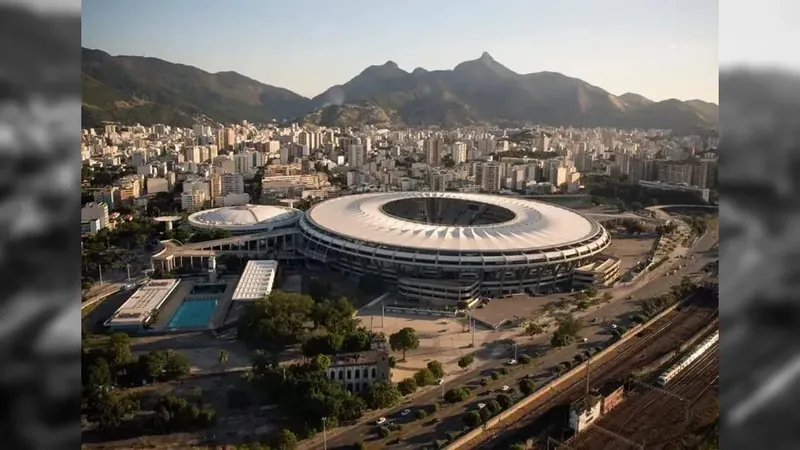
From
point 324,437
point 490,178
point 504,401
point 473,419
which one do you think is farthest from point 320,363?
point 490,178

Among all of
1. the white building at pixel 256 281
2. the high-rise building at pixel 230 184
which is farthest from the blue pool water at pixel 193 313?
the high-rise building at pixel 230 184

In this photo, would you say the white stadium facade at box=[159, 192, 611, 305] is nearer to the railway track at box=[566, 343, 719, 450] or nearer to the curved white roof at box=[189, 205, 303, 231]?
the curved white roof at box=[189, 205, 303, 231]

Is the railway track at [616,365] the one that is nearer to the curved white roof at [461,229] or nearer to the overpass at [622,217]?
the curved white roof at [461,229]

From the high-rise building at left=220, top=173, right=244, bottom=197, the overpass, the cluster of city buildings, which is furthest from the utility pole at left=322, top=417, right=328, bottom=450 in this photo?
the high-rise building at left=220, top=173, right=244, bottom=197

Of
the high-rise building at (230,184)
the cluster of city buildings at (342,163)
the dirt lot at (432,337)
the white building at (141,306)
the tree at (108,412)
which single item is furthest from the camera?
the high-rise building at (230,184)

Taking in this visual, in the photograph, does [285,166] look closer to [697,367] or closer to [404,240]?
[404,240]

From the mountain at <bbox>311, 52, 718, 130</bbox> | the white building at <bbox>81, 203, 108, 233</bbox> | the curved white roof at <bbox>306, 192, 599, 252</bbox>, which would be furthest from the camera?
the mountain at <bbox>311, 52, 718, 130</bbox>

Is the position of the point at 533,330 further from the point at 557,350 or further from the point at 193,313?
the point at 193,313
